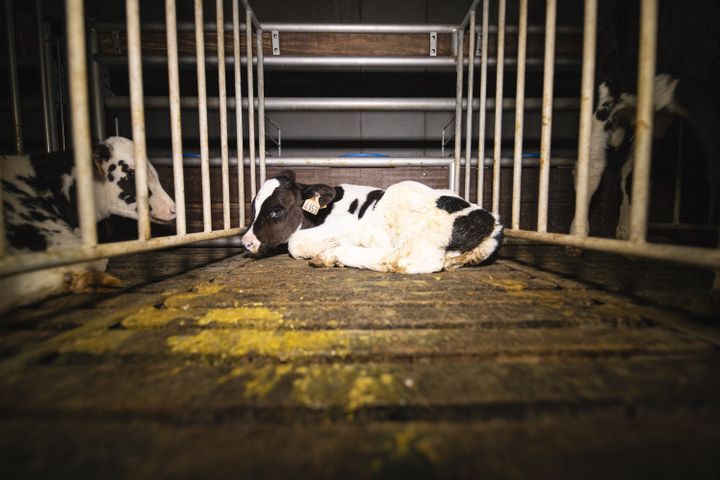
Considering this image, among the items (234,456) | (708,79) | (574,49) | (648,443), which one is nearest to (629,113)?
(708,79)

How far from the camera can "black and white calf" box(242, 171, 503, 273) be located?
2.26 metres

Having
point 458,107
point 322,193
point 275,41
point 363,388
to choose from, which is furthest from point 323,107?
point 363,388

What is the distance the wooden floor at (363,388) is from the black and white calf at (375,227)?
0.81 metres

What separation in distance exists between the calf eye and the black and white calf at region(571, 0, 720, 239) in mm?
2228

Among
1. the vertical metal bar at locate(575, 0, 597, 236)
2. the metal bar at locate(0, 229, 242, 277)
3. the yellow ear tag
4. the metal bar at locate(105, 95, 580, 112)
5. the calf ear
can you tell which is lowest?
the metal bar at locate(0, 229, 242, 277)

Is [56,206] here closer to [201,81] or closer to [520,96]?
[201,81]

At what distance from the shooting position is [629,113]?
2895 millimetres

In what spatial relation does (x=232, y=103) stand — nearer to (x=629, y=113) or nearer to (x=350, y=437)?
(x=350, y=437)

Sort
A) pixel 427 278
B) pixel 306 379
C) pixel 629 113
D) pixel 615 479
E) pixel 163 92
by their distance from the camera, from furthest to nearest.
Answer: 1. pixel 163 92
2. pixel 629 113
3. pixel 427 278
4. pixel 306 379
5. pixel 615 479

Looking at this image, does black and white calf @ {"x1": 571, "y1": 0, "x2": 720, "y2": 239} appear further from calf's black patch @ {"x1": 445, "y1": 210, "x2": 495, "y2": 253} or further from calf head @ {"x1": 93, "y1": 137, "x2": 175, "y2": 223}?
calf head @ {"x1": 93, "y1": 137, "x2": 175, "y2": 223}

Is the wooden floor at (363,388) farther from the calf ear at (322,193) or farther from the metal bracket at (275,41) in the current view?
the metal bracket at (275,41)

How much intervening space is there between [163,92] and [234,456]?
22.5ft

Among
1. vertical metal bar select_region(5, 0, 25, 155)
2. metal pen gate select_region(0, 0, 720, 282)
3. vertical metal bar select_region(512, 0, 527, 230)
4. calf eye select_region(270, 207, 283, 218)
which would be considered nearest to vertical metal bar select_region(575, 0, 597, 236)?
metal pen gate select_region(0, 0, 720, 282)

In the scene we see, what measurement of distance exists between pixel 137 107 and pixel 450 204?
6.67 ft
